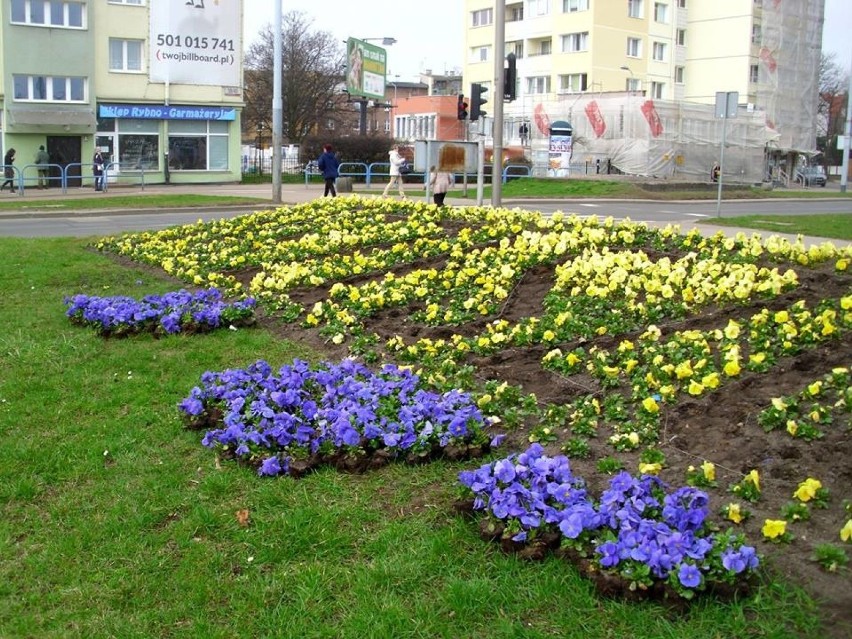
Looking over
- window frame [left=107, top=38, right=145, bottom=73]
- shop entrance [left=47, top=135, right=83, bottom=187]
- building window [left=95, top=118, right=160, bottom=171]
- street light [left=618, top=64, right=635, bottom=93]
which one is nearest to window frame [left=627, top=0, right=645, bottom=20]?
street light [left=618, top=64, right=635, bottom=93]

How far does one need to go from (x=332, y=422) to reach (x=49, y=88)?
4160cm

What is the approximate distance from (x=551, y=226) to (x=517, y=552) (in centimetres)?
655

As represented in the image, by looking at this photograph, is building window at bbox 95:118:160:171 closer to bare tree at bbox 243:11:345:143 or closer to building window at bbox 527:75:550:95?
bare tree at bbox 243:11:345:143

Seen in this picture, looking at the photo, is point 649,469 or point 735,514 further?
point 649,469

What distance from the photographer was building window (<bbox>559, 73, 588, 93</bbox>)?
70.6 meters

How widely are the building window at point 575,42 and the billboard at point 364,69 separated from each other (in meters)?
17.0

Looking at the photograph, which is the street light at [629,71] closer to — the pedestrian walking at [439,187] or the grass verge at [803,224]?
the grass verge at [803,224]

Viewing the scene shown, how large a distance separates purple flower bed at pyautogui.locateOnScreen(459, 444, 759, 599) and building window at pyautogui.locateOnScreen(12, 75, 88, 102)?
139ft

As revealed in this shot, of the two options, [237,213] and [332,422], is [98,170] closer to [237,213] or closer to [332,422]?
[237,213]

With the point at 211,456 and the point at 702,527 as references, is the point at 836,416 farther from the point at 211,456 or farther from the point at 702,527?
the point at 211,456

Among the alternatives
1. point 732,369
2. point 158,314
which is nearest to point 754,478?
point 732,369

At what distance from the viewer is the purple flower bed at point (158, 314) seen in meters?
8.20

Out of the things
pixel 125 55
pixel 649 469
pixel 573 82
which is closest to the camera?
pixel 649 469

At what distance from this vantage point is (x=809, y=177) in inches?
2842
